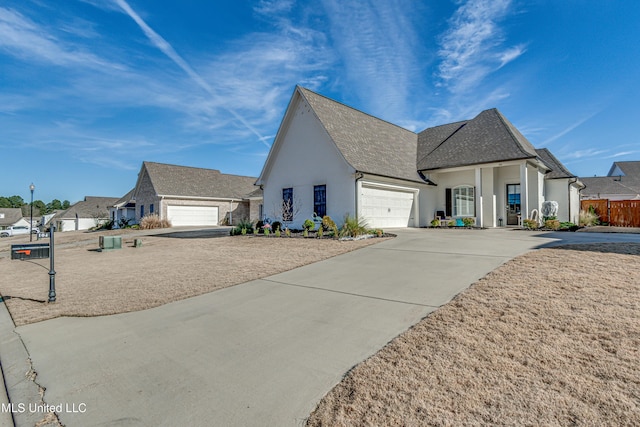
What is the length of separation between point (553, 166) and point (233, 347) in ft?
81.9

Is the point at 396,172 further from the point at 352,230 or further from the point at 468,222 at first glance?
the point at 352,230

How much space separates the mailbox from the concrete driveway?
2921 mm

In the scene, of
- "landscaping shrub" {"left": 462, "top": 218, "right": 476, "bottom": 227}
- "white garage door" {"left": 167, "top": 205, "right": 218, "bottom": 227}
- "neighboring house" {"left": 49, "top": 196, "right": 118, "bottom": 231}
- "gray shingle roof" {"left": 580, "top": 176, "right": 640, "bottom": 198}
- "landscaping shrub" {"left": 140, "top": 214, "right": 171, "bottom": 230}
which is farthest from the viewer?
"neighboring house" {"left": 49, "top": 196, "right": 118, "bottom": 231}

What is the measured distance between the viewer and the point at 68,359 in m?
4.08

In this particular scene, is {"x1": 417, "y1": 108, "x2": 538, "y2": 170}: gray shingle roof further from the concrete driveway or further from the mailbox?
the mailbox

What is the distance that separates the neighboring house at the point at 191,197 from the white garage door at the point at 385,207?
50.3 feet

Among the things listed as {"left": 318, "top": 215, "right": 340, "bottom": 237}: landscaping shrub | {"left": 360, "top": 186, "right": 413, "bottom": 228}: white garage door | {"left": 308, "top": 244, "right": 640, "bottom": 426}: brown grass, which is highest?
{"left": 360, "top": 186, "right": 413, "bottom": 228}: white garage door

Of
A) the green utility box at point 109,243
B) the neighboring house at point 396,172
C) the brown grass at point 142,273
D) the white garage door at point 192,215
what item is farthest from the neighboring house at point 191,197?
the brown grass at point 142,273

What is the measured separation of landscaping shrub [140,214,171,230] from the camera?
2681 cm

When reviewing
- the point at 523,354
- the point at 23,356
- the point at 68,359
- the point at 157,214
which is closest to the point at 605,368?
the point at 523,354

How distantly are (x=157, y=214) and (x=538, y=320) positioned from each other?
30.5 meters

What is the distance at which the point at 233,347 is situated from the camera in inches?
162

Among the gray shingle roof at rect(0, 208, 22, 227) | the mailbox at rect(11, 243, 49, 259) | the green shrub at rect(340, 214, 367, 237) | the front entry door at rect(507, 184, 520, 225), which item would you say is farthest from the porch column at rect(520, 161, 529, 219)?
the gray shingle roof at rect(0, 208, 22, 227)

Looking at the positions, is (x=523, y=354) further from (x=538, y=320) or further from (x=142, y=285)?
(x=142, y=285)
